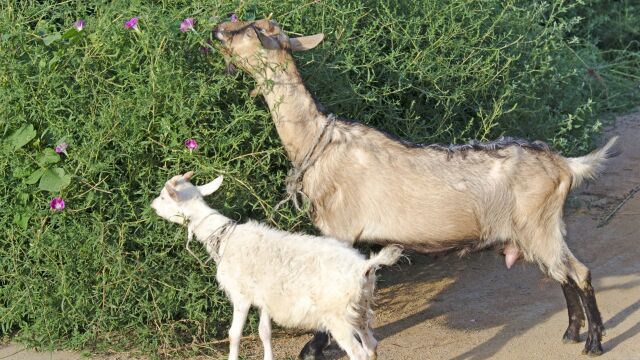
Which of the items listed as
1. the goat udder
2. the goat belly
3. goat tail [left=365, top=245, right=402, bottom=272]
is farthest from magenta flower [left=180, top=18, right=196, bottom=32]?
the goat udder

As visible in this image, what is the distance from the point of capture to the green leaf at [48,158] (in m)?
5.85

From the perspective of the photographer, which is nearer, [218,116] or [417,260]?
[218,116]

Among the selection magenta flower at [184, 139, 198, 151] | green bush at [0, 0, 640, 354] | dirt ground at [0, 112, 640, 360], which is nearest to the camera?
magenta flower at [184, 139, 198, 151]

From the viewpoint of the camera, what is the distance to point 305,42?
5.87 metres

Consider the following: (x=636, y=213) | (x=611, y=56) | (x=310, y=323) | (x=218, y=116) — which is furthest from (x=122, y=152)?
(x=611, y=56)

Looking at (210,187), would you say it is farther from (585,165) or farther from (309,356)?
(585,165)

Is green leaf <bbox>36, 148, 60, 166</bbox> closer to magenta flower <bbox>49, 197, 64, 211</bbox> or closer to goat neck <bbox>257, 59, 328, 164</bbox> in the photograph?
magenta flower <bbox>49, 197, 64, 211</bbox>

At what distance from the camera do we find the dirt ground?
6.04 metres

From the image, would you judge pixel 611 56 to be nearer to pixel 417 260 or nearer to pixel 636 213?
pixel 636 213

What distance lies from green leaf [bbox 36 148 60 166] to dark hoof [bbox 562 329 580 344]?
115 inches

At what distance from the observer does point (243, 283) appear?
5328mm

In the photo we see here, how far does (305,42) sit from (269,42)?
0.69 ft

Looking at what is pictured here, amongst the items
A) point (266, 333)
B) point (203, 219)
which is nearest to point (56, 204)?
point (203, 219)

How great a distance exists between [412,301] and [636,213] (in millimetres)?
2129
